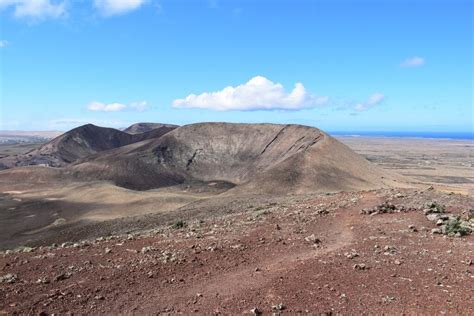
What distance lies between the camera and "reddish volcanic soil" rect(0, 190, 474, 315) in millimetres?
9000

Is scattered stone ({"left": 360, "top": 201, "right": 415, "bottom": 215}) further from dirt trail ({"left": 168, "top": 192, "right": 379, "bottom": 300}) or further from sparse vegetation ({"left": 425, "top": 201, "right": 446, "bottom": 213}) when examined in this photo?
dirt trail ({"left": 168, "top": 192, "right": 379, "bottom": 300})

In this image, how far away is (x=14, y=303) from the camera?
921cm

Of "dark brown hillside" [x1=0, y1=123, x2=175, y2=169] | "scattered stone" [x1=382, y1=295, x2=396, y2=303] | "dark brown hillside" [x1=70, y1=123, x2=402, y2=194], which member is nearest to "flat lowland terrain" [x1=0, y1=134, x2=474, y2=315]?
"scattered stone" [x1=382, y1=295, x2=396, y2=303]

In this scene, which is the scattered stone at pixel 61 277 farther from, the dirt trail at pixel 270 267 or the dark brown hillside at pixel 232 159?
the dark brown hillside at pixel 232 159

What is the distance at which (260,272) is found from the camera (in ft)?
35.4

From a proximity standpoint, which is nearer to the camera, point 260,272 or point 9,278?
point 9,278

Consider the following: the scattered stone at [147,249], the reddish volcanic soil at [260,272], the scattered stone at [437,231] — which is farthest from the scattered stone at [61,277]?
the scattered stone at [437,231]

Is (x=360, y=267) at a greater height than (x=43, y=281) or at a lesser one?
greater

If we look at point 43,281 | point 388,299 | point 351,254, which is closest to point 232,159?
point 351,254

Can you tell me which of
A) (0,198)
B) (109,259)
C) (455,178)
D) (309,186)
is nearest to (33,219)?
(0,198)

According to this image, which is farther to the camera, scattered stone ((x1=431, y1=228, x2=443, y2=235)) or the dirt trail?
scattered stone ((x1=431, y1=228, x2=443, y2=235))

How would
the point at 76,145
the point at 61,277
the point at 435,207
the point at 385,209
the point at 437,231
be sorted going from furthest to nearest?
the point at 76,145, the point at 385,209, the point at 435,207, the point at 437,231, the point at 61,277

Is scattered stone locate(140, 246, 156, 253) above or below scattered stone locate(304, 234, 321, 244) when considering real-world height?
below

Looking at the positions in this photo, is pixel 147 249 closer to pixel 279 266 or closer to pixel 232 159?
pixel 279 266
